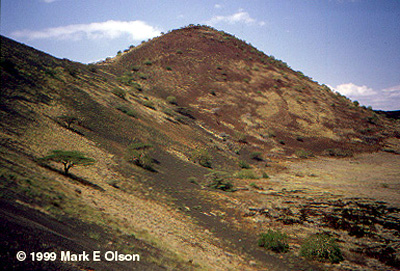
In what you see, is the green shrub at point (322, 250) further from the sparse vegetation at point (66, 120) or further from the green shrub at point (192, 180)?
the sparse vegetation at point (66, 120)

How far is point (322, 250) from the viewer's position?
9961 mm

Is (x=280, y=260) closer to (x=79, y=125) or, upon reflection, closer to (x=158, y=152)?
(x=158, y=152)

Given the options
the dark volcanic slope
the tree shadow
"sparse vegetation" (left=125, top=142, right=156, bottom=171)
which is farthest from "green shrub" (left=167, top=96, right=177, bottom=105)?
the tree shadow

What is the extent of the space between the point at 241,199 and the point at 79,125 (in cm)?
1419

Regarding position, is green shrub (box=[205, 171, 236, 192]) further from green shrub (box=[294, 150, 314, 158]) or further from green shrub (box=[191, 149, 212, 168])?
green shrub (box=[294, 150, 314, 158])

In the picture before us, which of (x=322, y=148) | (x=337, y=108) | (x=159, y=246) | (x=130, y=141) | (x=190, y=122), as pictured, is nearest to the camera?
(x=159, y=246)

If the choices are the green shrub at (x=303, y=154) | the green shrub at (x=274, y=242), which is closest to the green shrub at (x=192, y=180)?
the green shrub at (x=274, y=242)

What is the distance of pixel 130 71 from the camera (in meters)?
49.5

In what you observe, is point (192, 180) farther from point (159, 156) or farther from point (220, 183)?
point (159, 156)

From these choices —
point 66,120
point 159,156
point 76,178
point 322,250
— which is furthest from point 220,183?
point 66,120

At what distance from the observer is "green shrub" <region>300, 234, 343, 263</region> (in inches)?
386

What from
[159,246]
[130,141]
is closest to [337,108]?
[130,141]

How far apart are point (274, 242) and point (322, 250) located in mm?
1927

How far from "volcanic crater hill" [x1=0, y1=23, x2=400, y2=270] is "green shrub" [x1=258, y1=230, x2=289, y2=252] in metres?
0.41
